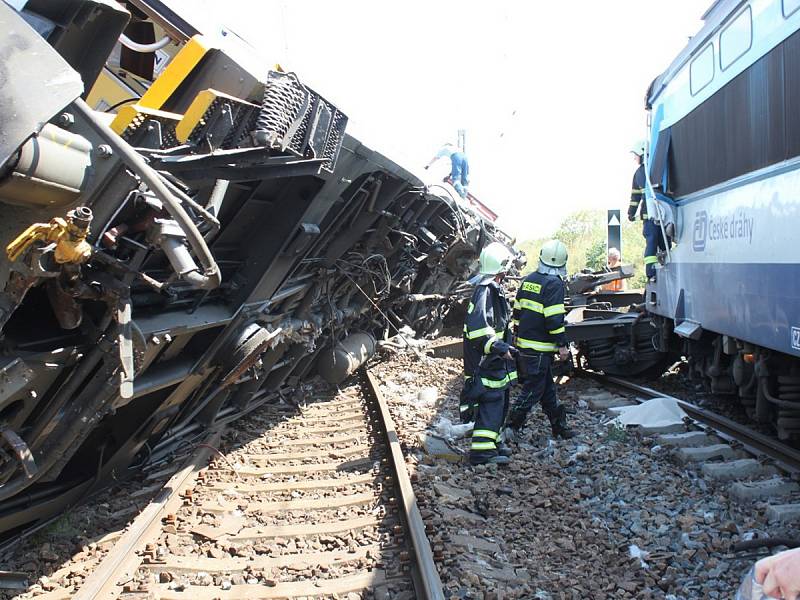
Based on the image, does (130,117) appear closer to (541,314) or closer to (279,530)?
(279,530)

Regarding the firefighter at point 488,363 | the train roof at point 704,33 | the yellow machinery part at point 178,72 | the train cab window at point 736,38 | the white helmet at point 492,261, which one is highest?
the train roof at point 704,33

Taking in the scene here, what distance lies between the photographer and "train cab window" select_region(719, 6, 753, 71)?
5328 millimetres

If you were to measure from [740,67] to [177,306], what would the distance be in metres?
4.54

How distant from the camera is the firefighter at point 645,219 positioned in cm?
821

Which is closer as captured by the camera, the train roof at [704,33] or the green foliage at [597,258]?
the train roof at [704,33]

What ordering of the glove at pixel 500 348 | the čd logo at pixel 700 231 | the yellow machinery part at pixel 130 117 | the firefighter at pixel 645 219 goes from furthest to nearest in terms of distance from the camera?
the firefighter at pixel 645 219
the čd logo at pixel 700 231
the glove at pixel 500 348
the yellow machinery part at pixel 130 117

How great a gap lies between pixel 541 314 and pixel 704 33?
2.87 meters

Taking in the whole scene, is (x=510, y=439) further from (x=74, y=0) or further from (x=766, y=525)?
(x=74, y=0)

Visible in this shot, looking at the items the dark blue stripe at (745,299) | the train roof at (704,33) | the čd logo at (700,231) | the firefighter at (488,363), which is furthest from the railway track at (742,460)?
the train roof at (704,33)

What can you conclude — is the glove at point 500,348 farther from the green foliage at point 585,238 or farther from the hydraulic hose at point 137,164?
the green foliage at point 585,238

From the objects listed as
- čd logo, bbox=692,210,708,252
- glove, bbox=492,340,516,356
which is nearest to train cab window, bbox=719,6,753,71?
čd logo, bbox=692,210,708,252

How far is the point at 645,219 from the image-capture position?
8.48 meters

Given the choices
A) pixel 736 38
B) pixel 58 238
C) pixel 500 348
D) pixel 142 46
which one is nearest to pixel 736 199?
pixel 736 38

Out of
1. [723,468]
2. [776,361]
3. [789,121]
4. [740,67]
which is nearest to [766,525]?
[723,468]
